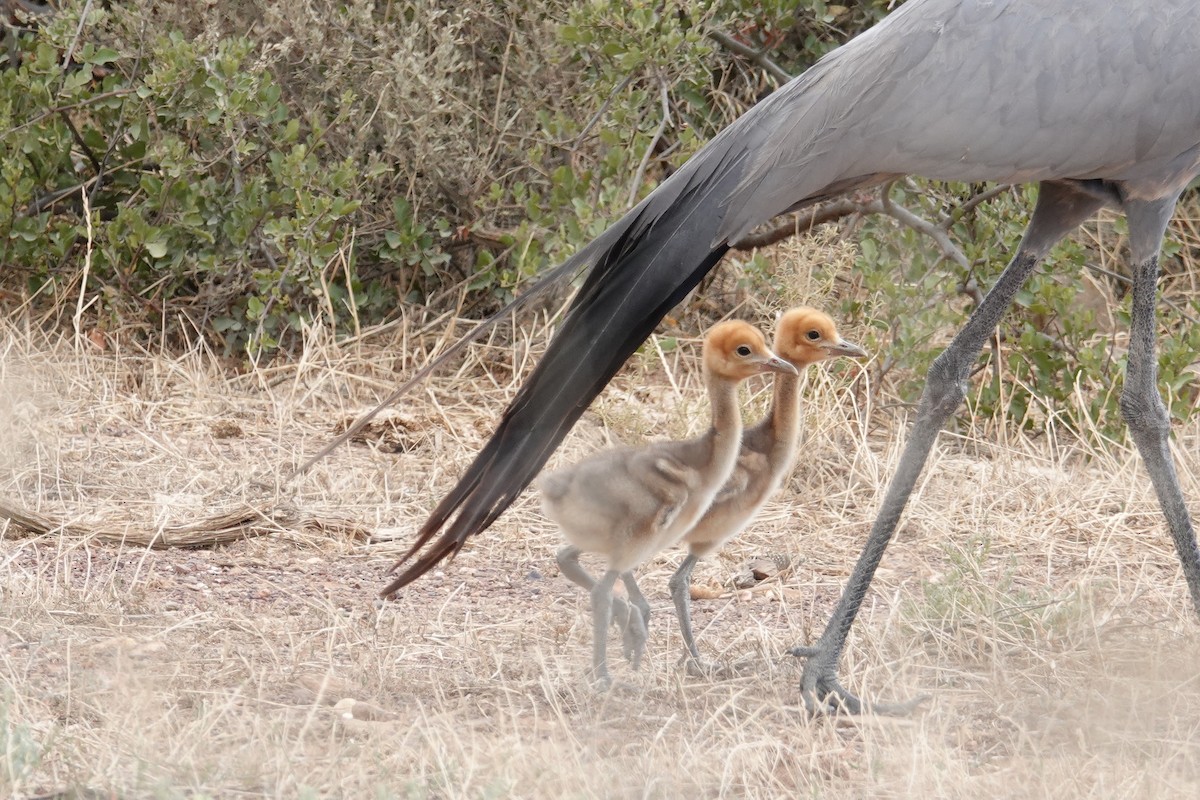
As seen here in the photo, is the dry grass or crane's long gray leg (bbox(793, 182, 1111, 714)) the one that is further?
crane's long gray leg (bbox(793, 182, 1111, 714))

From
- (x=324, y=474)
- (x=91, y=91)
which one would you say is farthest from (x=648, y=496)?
(x=91, y=91)

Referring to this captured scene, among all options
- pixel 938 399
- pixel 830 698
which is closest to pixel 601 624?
Answer: pixel 830 698

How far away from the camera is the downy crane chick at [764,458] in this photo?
3727mm

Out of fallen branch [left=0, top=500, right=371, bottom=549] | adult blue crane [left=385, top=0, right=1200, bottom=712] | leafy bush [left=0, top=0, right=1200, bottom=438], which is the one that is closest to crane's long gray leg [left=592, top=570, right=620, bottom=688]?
adult blue crane [left=385, top=0, right=1200, bottom=712]

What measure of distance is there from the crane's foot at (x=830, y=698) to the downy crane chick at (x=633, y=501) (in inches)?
15.9

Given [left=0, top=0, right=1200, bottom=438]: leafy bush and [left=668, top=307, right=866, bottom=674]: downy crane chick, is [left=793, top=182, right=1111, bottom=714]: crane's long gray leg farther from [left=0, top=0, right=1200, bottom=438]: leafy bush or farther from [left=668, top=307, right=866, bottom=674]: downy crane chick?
[left=0, top=0, right=1200, bottom=438]: leafy bush

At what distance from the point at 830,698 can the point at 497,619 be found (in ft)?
3.17

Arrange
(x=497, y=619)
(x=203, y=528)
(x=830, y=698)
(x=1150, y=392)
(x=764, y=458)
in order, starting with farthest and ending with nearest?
(x=203, y=528) → (x=497, y=619) → (x=764, y=458) → (x=1150, y=392) → (x=830, y=698)

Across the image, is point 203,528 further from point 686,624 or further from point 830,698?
point 830,698

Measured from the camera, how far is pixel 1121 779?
2943 mm

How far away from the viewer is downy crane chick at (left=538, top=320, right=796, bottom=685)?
3477mm

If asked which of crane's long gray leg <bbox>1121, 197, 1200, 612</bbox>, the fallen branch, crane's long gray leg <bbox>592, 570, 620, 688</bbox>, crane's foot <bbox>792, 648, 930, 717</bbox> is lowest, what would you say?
the fallen branch

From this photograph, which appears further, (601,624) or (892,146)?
(601,624)

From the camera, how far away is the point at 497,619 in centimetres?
400
